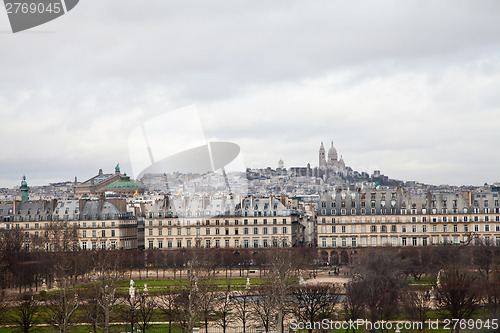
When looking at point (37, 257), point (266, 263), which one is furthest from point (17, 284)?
point (266, 263)

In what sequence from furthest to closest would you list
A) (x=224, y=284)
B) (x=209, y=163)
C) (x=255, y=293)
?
(x=209, y=163), (x=224, y=284), (x=255, y=293)

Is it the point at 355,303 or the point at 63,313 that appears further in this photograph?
the point at 63,313

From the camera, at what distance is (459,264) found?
50.4 meters

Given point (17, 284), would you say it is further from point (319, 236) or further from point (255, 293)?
point (319, 236)

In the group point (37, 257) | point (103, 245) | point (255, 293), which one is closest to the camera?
point (255, 293)

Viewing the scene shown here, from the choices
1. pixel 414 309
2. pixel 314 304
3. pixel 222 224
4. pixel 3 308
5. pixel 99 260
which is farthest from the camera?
pixel 222 224

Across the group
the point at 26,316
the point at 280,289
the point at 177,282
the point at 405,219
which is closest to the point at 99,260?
the point at 177,282

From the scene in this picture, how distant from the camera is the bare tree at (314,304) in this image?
1551 inches

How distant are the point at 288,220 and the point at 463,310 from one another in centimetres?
4399

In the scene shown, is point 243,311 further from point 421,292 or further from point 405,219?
point 405,219

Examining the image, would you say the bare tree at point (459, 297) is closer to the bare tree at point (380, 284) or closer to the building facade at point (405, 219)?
the bare tree at point (380, 284)

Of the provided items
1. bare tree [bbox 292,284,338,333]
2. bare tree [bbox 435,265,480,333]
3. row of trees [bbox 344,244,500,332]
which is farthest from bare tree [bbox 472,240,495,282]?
bare tree [bbox 292,284,338,333]

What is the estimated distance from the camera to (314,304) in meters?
41.5

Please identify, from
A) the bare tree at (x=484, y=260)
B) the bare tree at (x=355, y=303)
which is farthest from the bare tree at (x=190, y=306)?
the bare tree at (x=484, y=260)
